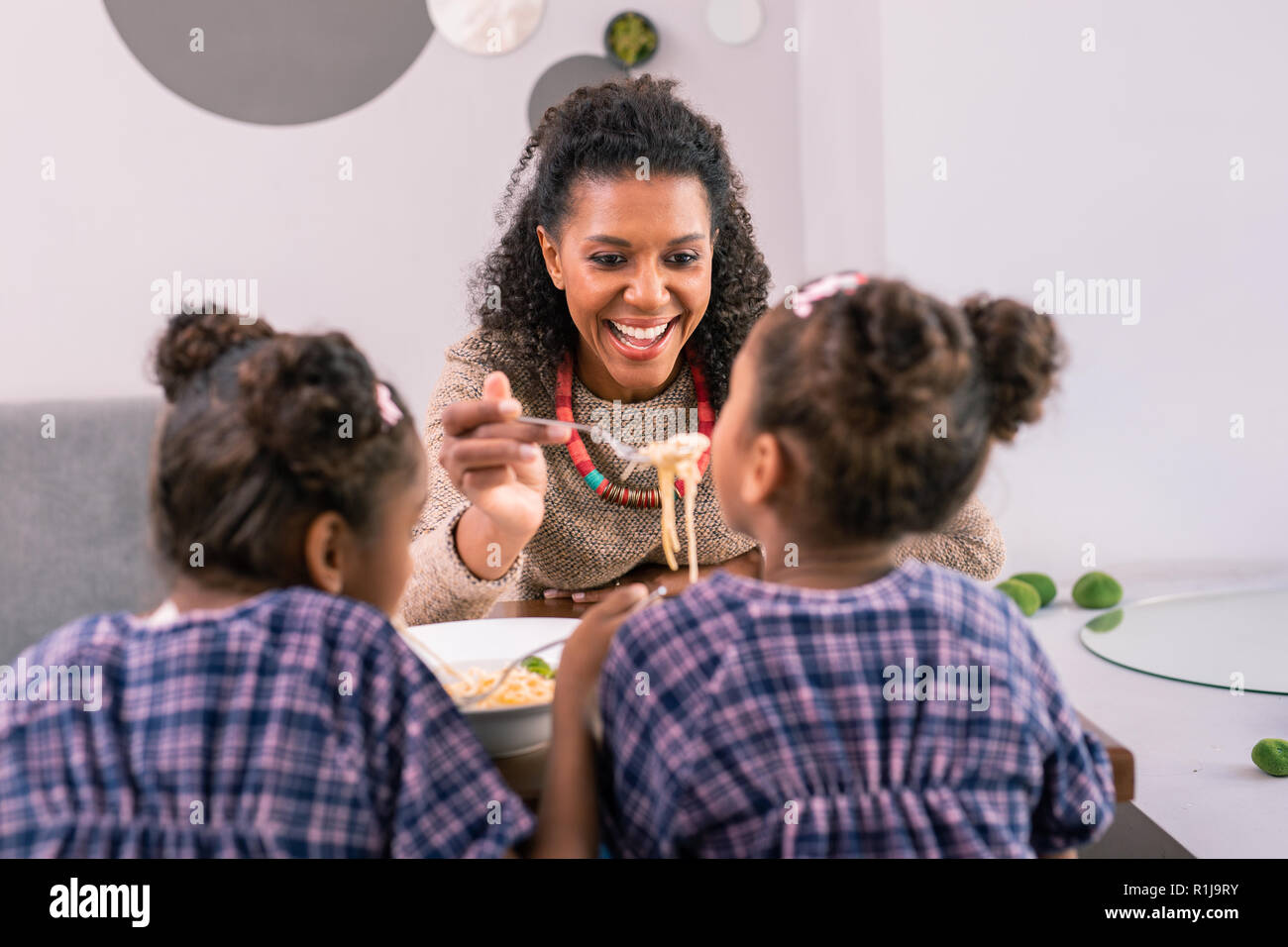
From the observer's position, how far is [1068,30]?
8.95 ft

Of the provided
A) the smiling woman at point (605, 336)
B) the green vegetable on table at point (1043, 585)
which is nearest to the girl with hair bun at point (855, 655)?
the smiling woman at point (605, 336)

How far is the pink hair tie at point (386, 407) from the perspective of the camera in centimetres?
Result: 99

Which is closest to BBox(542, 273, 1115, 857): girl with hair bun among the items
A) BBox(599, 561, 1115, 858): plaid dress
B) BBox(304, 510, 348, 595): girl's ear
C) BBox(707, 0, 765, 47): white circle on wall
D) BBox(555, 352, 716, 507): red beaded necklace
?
BBox(599, 561, 1115, 858): plaid dress

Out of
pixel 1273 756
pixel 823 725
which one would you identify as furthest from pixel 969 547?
pixel 823 725

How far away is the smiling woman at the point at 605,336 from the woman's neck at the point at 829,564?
0.57 metres

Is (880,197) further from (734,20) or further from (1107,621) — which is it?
(1107,621)

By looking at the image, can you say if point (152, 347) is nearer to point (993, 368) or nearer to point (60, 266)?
point (993, 368)

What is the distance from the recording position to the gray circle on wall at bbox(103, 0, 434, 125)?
3.32 meters

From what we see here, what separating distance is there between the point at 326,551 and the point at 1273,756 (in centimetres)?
155

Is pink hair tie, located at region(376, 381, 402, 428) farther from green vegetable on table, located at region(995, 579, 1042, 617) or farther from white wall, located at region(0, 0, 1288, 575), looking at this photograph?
green vegetable on table, located at region(995, 579, 1042, 617)

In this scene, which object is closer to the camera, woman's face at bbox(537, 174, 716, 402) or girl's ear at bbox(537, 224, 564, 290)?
woman's face at bbox(537, 174, 716, 402)

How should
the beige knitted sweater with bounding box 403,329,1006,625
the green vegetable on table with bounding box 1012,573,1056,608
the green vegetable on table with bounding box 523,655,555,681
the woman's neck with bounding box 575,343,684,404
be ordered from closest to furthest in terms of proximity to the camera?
the green vegetable on table with bounding box 523,655,555,681 < the beige knitted sweater with bounding box 403,329,1006,625 < the woman's neck with bounding box 575,343,684,404 < the green vegetable on table with bounding box 1012,573,1056,608

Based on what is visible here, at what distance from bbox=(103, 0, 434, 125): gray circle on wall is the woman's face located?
1.90 metres

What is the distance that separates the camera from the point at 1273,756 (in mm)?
1710
